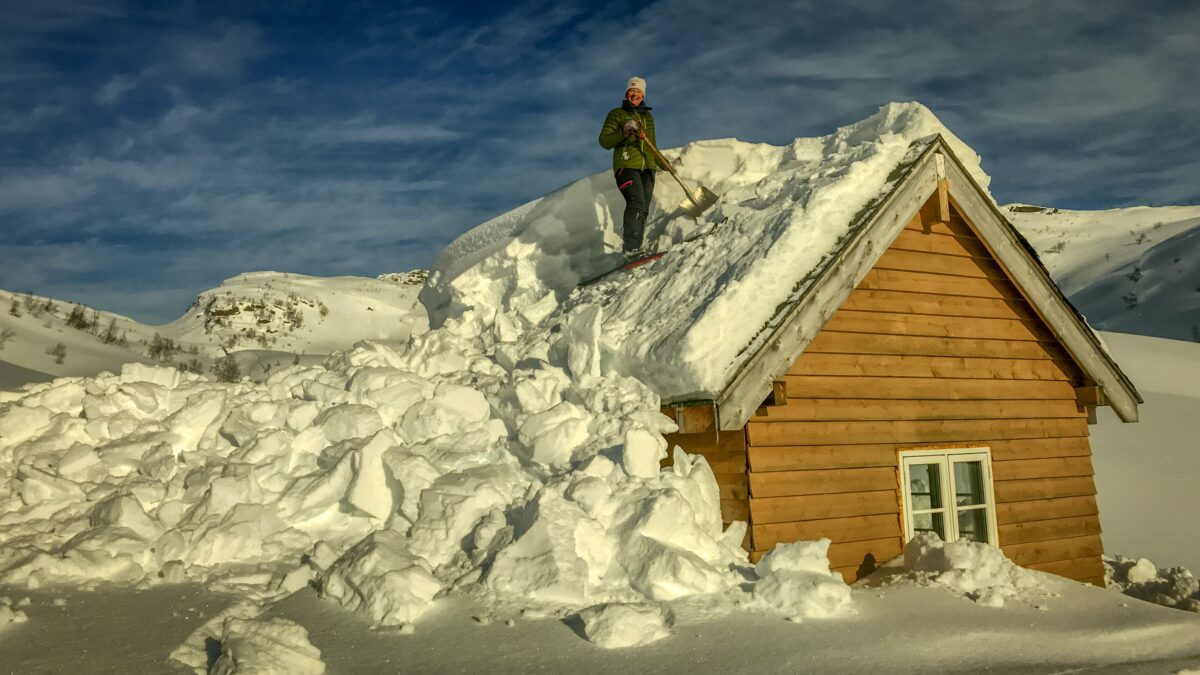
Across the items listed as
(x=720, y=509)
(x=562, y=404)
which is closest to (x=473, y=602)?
(x=562, y=404)

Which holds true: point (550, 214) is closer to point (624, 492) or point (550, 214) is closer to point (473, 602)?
point (624, 492)

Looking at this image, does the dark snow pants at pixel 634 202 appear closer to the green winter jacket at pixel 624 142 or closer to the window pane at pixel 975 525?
the green winter jacket at pixel 624 142

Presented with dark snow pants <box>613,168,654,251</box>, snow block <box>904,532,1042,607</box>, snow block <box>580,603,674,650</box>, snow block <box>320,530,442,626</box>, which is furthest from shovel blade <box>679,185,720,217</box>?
snow block <box>580,603,674,650</box>

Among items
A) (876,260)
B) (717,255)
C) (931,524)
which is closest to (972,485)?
(931,524)

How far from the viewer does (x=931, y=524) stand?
7.77 metres

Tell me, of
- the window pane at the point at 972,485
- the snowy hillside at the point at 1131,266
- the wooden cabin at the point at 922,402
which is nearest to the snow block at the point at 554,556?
the wooden cabin at the point at 922,402

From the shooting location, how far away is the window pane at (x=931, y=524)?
7.72 metres

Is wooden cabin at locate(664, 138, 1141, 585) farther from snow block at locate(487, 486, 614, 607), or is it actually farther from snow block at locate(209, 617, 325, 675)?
snow block at locate(209, 617, 325, 675)

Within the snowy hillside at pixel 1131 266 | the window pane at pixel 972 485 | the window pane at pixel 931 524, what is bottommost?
the window pane at pixel 931 524

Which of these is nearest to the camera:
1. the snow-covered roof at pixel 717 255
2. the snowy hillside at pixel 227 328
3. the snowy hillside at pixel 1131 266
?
the snow-covered roof at pixel 717 255

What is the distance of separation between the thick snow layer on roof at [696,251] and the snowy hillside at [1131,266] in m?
14.6

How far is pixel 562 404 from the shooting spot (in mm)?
6477

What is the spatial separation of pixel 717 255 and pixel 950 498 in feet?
9.73

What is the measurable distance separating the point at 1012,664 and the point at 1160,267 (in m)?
40.6
